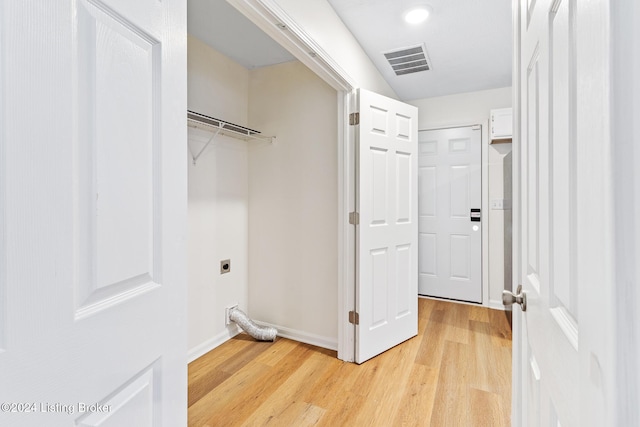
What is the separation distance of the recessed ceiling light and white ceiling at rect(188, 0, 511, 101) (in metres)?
0.04

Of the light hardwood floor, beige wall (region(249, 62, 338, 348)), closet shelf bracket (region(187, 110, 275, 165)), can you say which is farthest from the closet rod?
the light hardwood floor

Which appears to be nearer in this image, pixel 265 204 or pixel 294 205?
pixel 294 205

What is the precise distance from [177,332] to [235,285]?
2.02 metres

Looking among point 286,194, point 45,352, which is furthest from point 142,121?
point 286,194

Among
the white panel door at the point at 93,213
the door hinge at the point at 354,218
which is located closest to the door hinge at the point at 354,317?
the door hinge at the point at 354,218

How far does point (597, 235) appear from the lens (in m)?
0.35

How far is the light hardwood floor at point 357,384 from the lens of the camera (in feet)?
5.57

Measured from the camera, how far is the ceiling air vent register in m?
2.51

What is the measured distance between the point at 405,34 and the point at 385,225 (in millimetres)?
1421

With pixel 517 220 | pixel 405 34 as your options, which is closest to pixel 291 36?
pixel 405 34

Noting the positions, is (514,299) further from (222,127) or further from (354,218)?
(222,127)

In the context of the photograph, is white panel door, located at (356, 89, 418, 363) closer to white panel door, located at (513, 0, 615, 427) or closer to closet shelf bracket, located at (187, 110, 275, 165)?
closet shelf bracket, located at (187, 110, 275, 165)

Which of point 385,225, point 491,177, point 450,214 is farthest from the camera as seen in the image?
point 450,214

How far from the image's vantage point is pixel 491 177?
3.37 meters
